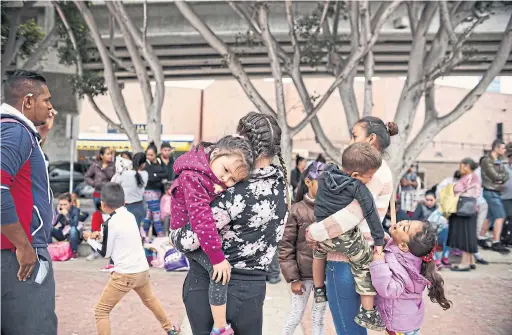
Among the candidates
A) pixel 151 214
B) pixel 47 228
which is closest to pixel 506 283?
pixel 151 214

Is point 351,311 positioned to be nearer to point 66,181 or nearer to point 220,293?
point 220,293

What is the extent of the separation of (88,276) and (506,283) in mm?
6084

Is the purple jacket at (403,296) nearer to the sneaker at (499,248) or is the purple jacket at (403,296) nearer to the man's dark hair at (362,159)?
the man's dark hair at (362,159)

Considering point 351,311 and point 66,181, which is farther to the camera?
point 66,181

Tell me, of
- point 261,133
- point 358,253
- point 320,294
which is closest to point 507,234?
point 320,294

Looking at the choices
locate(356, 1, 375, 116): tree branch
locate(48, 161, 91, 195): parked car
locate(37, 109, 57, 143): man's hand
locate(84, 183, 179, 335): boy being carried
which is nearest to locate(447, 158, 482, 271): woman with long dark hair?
locate(356, 1, 375, 116): tree branch

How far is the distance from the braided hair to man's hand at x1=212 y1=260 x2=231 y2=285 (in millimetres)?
577

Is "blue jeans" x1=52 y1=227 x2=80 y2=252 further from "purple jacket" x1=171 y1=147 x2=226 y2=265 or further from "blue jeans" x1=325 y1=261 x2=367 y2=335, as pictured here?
"purple jacket" x1=171 y1=147 x2=226 y2=265

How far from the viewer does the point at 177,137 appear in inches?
1232

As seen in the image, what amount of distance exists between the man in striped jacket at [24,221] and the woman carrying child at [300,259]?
1.78m

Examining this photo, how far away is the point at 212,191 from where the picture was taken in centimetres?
239

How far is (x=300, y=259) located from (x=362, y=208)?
105 cm

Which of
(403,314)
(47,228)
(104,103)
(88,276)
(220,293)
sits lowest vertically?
(88,276)

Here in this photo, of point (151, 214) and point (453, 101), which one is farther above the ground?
point (453, 101)
